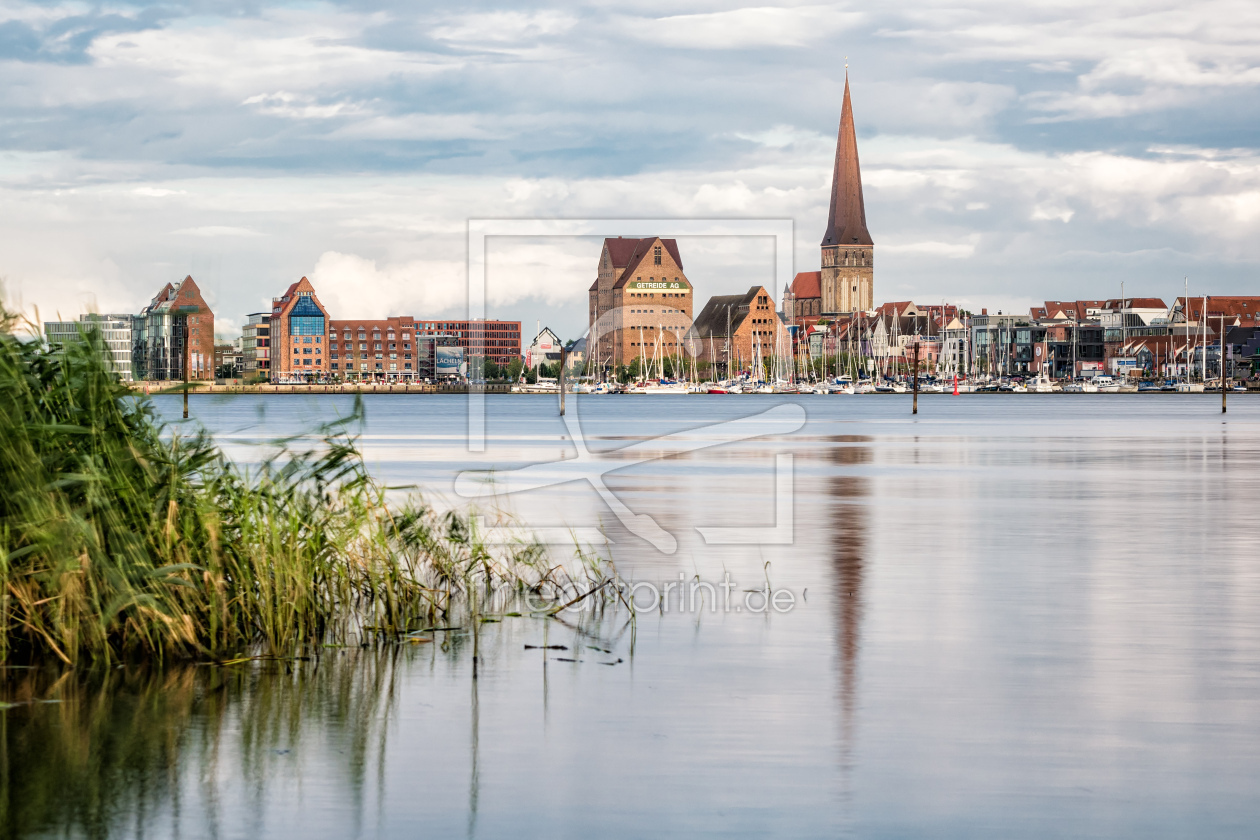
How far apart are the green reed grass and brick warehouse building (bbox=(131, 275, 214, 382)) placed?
802mm

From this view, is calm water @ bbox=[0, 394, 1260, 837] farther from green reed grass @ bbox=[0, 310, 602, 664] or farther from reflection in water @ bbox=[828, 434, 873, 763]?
green reed grass @ bbox=[0, 310, 602, 664]

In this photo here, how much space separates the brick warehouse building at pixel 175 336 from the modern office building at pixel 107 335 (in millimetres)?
224

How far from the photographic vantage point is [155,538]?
14.6 m

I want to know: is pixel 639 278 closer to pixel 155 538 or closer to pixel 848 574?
pixel 848 574

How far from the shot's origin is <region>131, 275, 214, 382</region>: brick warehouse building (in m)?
16.8

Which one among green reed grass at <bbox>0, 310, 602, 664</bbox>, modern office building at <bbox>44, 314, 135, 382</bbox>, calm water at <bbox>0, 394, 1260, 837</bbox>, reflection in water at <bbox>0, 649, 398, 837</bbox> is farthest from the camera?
modern office building at <bbox>44, 314, 135, 382</bbox>

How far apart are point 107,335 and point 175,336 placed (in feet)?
13.9

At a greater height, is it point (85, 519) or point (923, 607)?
point (85, 519)

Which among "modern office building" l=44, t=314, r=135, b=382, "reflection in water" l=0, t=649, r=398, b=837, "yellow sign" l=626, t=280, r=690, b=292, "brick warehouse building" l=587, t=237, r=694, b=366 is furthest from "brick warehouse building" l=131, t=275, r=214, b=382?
"yellow sign" l=626, t=280, r=690, b=292

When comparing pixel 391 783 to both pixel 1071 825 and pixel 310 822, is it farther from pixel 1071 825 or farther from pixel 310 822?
pixel 1071 825

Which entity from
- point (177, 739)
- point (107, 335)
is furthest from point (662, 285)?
point (177, 739)

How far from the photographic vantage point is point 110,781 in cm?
1058

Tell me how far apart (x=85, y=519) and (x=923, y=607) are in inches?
391

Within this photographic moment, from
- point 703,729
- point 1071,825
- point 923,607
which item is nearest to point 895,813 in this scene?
point 1071,825
